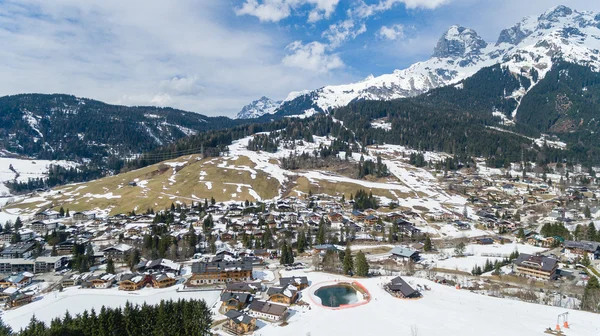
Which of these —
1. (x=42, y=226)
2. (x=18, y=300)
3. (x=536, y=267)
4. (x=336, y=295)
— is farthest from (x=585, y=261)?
(x=42, y=226)

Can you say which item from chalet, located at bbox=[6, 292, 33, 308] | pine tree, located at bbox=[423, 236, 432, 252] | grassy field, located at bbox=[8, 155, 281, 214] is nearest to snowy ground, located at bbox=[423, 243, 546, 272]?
pine tree, located at bbox=[423, 236, 432, 252]

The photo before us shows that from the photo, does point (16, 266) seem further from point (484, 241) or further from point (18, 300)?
point (484, 241)

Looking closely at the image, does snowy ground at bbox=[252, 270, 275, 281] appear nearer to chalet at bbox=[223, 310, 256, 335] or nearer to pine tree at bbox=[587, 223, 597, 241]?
chalet at bbox=[223, 310, 256, 335]

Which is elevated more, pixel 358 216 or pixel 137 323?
pixel 137 323

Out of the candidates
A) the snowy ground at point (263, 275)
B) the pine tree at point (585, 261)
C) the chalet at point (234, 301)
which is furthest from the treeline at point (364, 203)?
the chalet at point (234, 301)

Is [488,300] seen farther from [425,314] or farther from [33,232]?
[33,232]

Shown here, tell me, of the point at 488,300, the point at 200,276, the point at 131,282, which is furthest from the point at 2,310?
the point at 488,300
